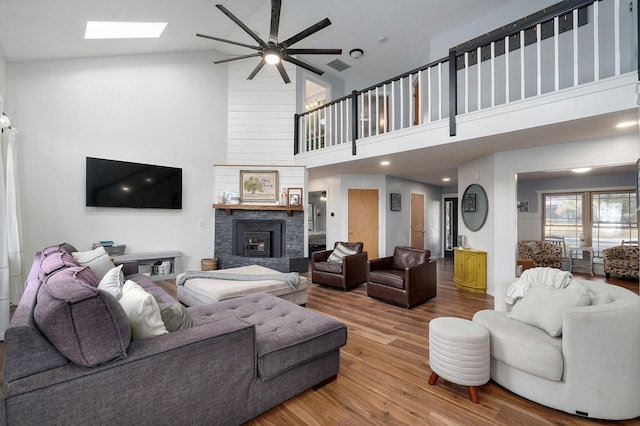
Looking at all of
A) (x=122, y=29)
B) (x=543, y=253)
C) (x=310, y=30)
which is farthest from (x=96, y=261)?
(x=543, y=253)

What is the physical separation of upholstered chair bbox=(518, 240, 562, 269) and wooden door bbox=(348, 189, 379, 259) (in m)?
3.26

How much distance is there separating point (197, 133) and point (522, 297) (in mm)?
5911

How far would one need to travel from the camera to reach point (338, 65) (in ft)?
22.4

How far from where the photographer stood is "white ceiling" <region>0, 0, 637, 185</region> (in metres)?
3.43

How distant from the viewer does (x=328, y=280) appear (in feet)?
16.1

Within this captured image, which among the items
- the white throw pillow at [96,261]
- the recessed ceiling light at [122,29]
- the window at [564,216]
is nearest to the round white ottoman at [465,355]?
the white throw pillow at [96,261]

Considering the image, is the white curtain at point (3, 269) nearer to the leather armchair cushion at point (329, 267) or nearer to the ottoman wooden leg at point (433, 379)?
the leather armchair cushion at point (329, 267)

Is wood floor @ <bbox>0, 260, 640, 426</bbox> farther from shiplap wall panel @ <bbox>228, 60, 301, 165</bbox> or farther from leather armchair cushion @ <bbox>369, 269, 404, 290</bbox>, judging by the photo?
shiplap wall panel @ <bbox>228, 60, 301, 165</bbox>

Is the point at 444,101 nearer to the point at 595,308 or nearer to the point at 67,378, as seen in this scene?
the point at 595,308

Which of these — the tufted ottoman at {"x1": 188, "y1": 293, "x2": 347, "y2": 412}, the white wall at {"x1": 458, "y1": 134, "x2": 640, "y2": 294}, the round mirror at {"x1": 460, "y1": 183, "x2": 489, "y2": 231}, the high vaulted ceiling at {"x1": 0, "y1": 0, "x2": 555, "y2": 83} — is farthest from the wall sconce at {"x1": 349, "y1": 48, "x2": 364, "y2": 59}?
the tufted ottoman at {"x1": 188, "y1": 293, "x2": 347, "y2": 412}

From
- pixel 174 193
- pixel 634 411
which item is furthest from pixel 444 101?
pixel 174 193

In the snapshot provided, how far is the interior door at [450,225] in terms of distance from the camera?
29.0 ft

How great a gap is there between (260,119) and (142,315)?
5.40 meters

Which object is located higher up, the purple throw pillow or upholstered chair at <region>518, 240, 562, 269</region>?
the purple throw pillow
